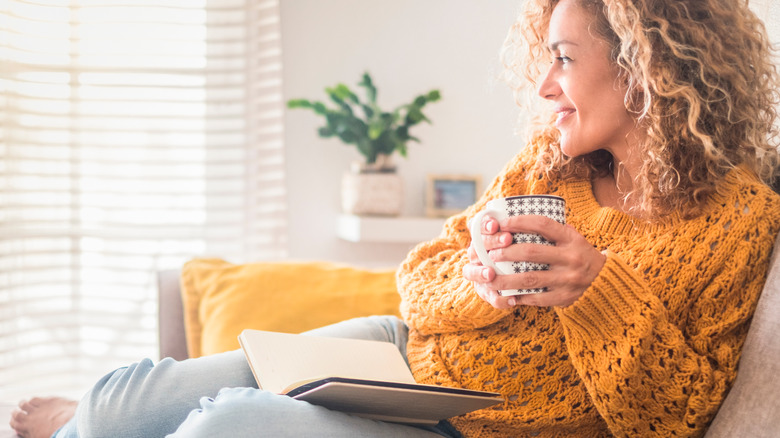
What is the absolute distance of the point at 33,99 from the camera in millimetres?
2367

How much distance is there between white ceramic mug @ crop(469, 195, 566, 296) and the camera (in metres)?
0.80

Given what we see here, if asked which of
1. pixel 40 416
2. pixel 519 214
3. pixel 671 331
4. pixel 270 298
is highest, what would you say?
pixel 519 214

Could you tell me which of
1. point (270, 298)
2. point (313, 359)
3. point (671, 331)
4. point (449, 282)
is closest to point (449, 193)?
point (270, 298)

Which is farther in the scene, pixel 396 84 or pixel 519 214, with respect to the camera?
pixel 396 84

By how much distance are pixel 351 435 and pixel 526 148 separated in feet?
1.94

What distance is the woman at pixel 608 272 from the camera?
837 millimetres

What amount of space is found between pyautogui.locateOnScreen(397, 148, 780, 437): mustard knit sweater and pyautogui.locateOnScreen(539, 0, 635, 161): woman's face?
0.11m

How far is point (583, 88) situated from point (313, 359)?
555mm

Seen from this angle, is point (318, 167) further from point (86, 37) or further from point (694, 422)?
point (694, 422)

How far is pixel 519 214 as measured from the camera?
799 mm

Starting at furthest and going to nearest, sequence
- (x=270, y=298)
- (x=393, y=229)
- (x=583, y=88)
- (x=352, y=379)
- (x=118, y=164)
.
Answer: (x=393, y=229) < (x=118, y=164) < (x=270, y=298) < (x=583, y=88) < (x=352, y=379)

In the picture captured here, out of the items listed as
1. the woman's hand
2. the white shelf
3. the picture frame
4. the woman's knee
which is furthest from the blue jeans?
the picture frame

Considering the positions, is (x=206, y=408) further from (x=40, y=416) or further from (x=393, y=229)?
(x=393, y=229)

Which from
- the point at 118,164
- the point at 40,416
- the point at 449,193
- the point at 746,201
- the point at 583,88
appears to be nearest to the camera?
the point at 746,201
